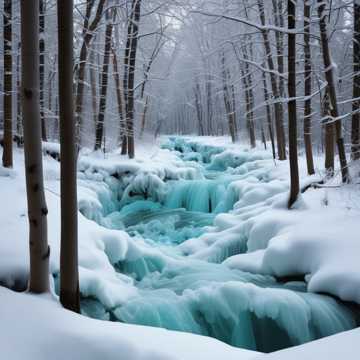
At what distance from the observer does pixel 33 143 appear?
120 inches

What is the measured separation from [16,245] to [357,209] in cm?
508

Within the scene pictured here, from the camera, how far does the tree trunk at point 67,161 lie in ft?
9.59

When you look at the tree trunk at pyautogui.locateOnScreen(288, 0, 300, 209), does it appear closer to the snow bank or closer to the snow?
the snow

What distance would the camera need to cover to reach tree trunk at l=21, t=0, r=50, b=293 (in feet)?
9.47

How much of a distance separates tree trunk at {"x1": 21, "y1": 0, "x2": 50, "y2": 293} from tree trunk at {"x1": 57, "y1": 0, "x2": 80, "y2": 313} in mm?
172

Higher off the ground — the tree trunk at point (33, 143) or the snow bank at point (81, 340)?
the tree trunk at point (33, 143)

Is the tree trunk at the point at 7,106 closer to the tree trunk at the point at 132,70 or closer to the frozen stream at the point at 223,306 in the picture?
the frozen stream at the point at 223,306

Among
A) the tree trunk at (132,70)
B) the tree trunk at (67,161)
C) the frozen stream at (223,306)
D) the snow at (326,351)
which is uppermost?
the tree trunk at (132,70)

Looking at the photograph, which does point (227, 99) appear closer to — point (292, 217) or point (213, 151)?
point (213, 151)

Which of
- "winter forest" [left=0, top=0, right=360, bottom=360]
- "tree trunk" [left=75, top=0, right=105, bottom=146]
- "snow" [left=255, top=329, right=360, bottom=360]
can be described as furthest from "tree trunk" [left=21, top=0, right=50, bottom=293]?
"tree trunk" [left=75, top=0, right=105, bottom=146]

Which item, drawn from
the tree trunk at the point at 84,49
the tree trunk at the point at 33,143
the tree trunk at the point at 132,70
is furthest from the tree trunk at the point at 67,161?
the tree trunk at the point at 132,70

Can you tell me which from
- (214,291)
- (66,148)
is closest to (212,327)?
(214,291)

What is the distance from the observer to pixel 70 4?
2.87 meters

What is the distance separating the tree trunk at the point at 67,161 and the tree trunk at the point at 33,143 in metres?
0.17
